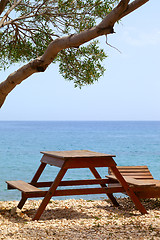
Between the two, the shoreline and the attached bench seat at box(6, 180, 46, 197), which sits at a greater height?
the attached bench seat at box(6, 180, 46, 197)

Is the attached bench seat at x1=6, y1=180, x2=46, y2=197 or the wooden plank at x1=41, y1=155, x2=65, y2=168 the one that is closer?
the attached bench seat at x1=6, y1=180, x2=46, y2=197

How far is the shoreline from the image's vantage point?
14.7 ft

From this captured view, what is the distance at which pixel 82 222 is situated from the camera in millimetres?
5184

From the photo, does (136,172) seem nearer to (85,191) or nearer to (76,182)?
(76,182)

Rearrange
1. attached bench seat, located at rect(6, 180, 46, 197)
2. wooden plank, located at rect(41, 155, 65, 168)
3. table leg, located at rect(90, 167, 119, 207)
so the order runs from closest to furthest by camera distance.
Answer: attached bench seat, located at rect(6, 180, 46, 197), wooden plank, located at rect(41, 155, 65, 168), table leg, located at rect(90, 167, 119, 207)

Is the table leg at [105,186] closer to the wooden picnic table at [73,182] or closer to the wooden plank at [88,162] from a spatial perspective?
the wooden picnic table at [73,182]

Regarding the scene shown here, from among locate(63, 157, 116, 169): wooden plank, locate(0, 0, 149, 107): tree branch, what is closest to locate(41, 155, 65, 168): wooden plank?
locate(63, 157, 116, 169): wooden plank

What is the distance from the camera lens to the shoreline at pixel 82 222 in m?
4.47

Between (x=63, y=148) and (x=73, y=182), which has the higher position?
(x=73, y=182)

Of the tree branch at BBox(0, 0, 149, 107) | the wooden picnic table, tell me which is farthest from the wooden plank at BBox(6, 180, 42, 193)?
the tree branch at BBox(0, 0, 149, 107)

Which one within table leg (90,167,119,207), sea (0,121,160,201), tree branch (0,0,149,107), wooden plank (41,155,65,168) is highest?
tree branch (0,0,149,107)

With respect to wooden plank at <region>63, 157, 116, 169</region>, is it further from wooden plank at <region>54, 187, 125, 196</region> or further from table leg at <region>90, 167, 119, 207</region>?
table leg at <region>90, 167, 119, 207</region>

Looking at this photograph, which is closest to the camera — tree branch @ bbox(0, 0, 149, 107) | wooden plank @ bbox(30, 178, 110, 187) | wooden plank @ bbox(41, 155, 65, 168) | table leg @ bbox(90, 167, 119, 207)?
tree branch @ bbox(0, 0, 149, 107)

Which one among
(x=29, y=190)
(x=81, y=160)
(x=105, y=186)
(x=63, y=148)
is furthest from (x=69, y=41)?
(x=63, y=148)
